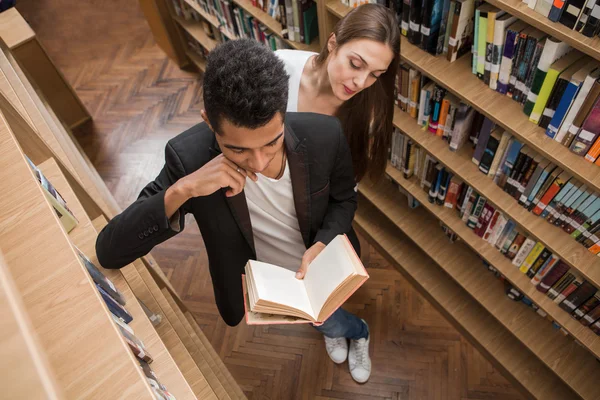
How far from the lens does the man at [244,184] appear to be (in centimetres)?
102

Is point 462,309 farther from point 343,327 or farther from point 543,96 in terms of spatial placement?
point 543,96

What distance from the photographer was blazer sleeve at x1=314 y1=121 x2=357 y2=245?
1.53 metres

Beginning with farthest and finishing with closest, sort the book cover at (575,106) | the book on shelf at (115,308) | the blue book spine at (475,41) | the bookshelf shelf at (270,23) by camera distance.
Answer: the bookshelf shelf at (270,23), the blue book spine at (475,41), the book cover at (575,106), the book on shelf at (115,308)

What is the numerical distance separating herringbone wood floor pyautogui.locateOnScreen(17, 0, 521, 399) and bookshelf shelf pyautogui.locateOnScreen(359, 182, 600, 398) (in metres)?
0.36

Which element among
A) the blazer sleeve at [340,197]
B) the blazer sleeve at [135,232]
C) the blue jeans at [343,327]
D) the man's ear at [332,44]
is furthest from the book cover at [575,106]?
the blazer sleeve at [135,232]

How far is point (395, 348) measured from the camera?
2.60 metres

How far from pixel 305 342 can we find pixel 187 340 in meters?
1.04

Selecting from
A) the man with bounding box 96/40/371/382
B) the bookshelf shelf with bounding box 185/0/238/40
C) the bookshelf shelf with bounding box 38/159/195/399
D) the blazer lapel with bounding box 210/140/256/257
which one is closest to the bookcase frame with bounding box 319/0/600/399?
the man with bounding box 96/40/371/382

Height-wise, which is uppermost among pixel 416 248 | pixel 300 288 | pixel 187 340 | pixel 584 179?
pixel 584 179

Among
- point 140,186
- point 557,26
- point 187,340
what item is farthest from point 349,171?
point 140,186

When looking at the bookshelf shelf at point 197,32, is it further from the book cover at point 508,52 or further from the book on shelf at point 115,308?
the book on shelf at point 115,308

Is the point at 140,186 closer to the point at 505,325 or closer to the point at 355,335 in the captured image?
the point at 355,335

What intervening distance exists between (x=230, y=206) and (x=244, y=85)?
54cm

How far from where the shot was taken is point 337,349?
2543 millimetres
